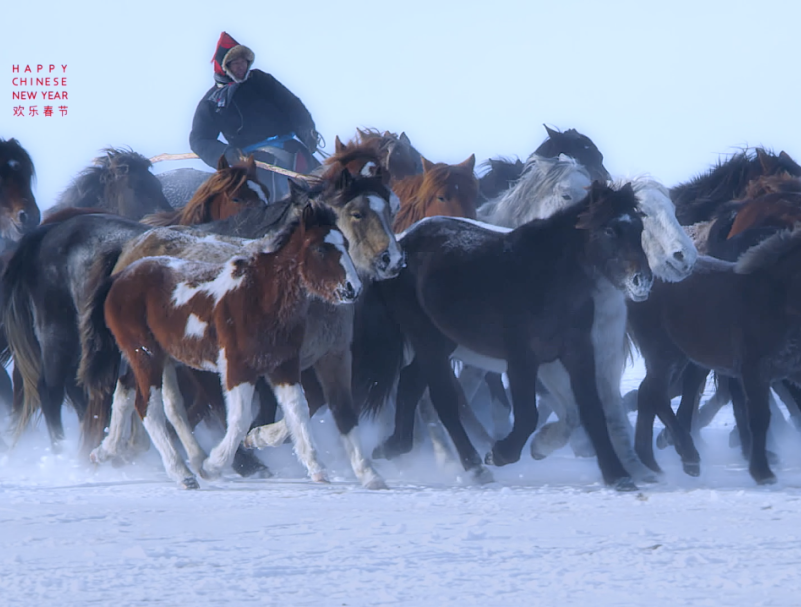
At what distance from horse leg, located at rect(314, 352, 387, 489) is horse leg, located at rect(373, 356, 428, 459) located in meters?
1.07

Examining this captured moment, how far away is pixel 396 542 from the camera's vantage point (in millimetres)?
5027

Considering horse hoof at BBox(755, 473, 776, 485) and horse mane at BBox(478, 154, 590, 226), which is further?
horse mane at BBox(478, 154, 590, 226)

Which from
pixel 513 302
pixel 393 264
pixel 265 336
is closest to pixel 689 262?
pixel 513 302

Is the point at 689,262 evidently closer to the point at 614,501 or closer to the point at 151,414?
the point at 614,501

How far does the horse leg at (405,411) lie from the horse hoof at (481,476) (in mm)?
923

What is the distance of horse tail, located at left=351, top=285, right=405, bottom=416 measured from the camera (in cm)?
795

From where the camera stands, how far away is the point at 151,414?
7.06m

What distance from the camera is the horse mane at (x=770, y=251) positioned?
7621mm

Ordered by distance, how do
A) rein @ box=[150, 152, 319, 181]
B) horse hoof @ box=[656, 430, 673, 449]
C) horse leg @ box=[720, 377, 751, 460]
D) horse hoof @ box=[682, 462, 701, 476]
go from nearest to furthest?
horse hoof @ box=[682, 462, 701, 476], horse leg @ box=[720, 377, 751, 460], horse hoof @ box=[656, 430, 673, 449], rein @ box=[150, 152, 319, 181]

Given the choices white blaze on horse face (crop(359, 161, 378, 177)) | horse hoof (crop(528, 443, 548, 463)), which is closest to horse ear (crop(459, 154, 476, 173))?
white blaze on horse face (crop(359, 161, 378, 177))

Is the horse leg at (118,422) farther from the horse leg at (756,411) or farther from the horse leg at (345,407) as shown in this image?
the horse leg at (756,411)

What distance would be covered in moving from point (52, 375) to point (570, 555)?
5001 millimetres

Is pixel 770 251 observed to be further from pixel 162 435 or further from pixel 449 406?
pixel 162 435

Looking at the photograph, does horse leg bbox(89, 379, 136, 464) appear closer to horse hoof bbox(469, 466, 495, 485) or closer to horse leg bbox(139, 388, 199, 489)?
horse leg bbox(139, 388, 199, 489)
